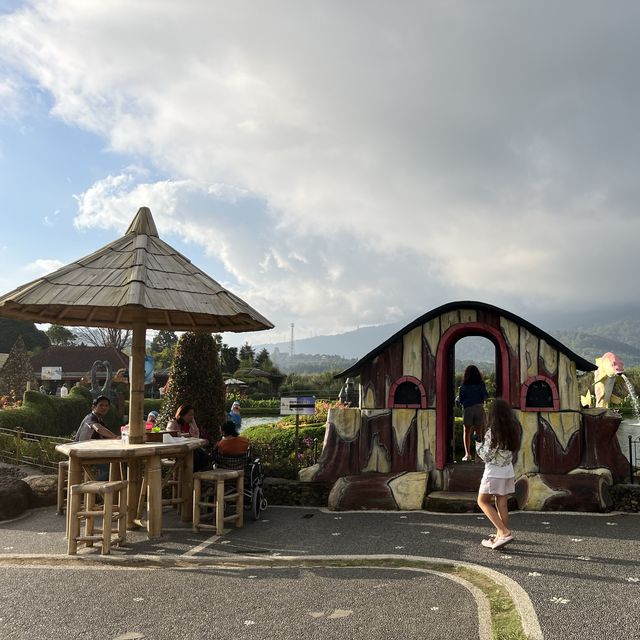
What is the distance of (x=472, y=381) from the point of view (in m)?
11.2

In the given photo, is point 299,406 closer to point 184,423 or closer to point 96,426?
point 184,423

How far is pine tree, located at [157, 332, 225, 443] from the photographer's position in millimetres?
12805

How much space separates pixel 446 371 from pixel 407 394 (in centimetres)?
84

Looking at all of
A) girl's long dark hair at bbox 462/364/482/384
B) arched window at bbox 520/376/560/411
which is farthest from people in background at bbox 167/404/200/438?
arched window at bbox 520/376/560/411

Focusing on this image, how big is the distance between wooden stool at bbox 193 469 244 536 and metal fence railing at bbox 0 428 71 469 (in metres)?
6.31

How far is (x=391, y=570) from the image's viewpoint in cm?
609

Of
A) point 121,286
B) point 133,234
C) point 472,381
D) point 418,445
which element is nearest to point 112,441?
point 121,286

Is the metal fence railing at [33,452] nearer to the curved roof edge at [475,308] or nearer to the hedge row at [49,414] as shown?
the hedge row at [49,414]

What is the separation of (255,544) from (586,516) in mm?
4795

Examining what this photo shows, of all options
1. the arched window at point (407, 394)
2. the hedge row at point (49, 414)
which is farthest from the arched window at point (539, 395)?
the hedge row at point (49, 414)

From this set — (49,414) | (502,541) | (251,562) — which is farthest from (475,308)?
(49,414)

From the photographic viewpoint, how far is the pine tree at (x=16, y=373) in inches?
1508

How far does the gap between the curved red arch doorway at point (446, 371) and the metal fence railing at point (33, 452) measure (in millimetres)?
8189

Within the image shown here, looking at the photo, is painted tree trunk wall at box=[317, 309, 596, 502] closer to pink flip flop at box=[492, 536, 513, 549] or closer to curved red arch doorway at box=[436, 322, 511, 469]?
curved red arch doorway at box=[436, 322, 511, 469]
